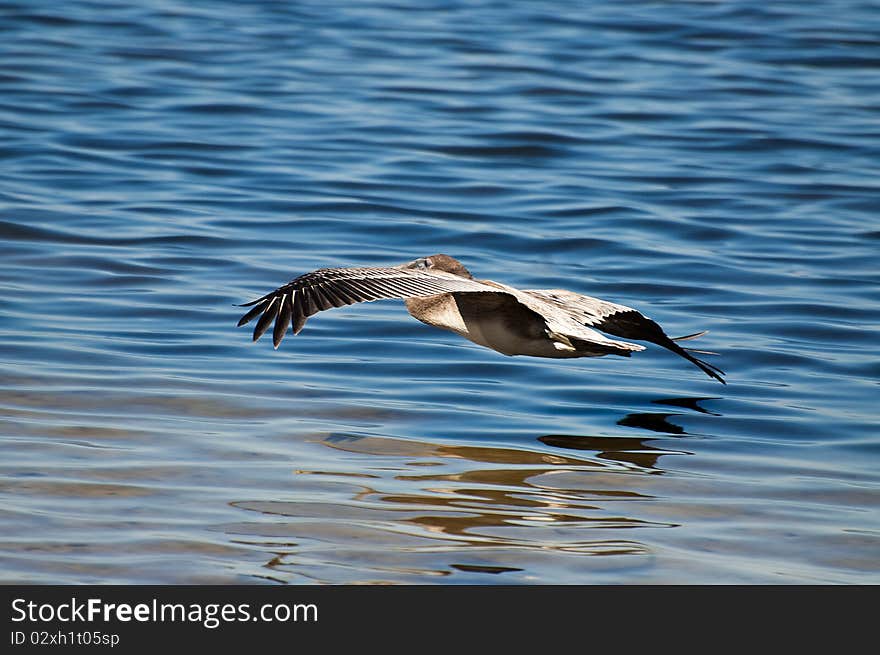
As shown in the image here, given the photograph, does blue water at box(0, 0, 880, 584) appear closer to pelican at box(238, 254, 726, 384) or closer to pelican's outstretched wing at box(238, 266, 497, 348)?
pelican at box(238, 254, 726, 384)

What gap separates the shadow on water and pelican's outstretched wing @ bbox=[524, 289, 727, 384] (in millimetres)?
584

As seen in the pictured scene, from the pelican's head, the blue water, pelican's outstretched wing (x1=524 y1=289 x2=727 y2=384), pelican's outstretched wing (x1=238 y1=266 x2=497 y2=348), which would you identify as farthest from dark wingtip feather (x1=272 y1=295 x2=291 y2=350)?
pelican's outstretched wing (x1=524 y1=289 x2=727 y2=384)

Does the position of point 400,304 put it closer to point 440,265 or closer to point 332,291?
point 440,265

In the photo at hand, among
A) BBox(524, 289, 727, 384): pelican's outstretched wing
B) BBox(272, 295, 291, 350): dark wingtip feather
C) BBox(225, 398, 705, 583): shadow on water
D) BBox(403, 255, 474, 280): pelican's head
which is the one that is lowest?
BBox(225, 398, 705, 583): shadow on water

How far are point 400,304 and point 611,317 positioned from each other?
278 centimetres

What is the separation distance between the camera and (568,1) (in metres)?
21.1

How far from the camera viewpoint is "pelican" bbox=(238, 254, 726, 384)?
545 cm

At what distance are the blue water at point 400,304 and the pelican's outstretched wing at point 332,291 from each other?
0.64m

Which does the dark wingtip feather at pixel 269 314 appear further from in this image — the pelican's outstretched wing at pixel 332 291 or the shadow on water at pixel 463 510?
the shadow on water at pixel 463 510

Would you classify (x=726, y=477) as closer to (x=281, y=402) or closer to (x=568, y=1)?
(x=281, y=402)

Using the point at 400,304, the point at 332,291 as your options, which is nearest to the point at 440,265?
the point at 332,291

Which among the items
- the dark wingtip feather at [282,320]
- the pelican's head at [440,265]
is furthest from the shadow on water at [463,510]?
the pelican's head at [440,265]

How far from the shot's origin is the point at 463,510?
499 centimetres
